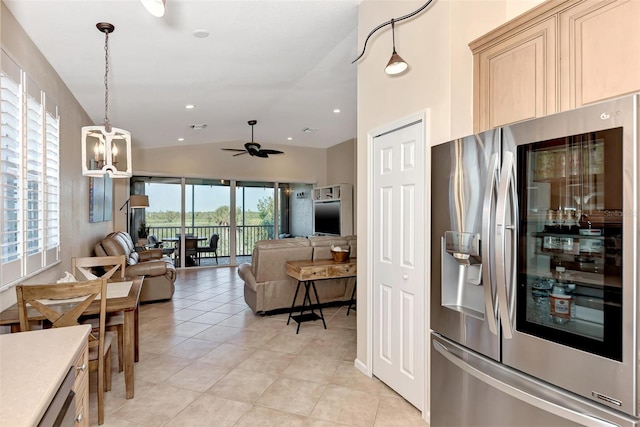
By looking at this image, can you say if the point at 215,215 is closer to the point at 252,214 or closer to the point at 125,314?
the point at 252,214

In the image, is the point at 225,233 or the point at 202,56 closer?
the point at 202,56

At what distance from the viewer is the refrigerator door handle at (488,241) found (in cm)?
161

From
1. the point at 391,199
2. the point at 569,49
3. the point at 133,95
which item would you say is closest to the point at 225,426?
the point at 391,199

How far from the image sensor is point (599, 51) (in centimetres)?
143

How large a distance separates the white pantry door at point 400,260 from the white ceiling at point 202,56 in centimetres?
140

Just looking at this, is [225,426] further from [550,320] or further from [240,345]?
[550,320]

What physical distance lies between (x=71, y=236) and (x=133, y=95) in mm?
1883

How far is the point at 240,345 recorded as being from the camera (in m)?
3.65

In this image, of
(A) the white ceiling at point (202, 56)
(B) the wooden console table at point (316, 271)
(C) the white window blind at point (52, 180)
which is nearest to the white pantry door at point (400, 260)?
(B) the wooden console table at point (316, 271)

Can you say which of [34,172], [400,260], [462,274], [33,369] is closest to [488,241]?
[462,274]

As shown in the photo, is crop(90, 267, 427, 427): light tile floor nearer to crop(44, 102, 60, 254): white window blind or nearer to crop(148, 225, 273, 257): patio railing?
crop(44, 102, 60, 254): white window blind

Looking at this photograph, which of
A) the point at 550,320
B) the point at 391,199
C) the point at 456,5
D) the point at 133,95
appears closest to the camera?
the point at 550,320

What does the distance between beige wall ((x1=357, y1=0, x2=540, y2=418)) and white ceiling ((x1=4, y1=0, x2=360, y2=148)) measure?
0.56 meters

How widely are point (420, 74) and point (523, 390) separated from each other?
6.31ft
